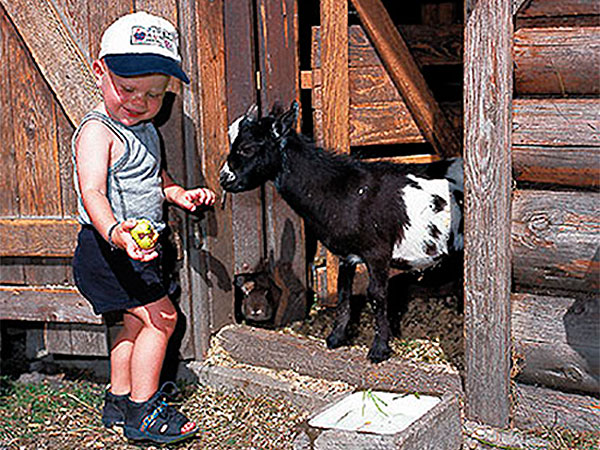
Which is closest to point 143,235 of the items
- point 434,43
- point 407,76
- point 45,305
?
point 45,305

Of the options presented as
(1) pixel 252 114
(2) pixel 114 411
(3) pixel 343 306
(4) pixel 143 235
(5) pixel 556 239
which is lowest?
(2) pixel 114 411

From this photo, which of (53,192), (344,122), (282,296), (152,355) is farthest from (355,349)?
(53,192)

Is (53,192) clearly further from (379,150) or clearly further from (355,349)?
(379,150)

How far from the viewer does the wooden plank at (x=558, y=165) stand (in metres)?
3.97

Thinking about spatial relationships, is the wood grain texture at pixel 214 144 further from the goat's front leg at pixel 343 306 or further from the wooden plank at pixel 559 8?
the wooden plank at pixel 559 8

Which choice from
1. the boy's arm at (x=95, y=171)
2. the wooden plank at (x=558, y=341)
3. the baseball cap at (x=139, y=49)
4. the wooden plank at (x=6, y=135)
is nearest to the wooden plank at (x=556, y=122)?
the wooden plank at (x=558, y=341)

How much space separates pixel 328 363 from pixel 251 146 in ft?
4.55

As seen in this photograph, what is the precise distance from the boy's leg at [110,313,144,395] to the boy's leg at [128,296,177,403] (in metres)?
0.11

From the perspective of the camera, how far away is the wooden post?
5777 mm

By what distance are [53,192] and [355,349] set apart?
7.02 feet

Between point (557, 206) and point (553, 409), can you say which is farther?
point (553, 409)

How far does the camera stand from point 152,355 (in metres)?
4.67

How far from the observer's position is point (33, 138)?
529cm

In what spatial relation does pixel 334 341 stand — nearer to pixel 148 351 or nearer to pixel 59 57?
pixel 148 351
